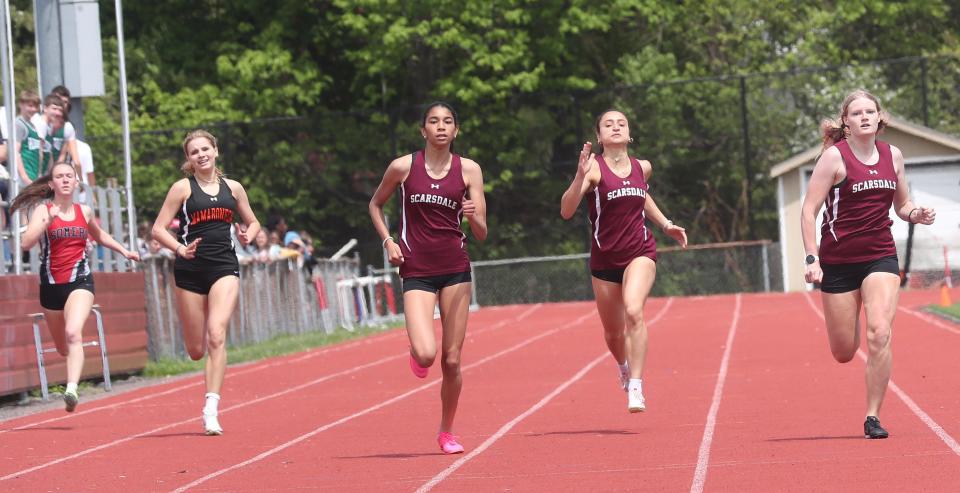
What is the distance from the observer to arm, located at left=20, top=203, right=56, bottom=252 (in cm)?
1293

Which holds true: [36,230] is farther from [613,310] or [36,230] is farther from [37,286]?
[613,310]

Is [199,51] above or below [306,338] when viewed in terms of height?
above

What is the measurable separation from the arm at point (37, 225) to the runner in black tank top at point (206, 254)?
1666 mm

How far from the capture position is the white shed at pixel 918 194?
1403 inches

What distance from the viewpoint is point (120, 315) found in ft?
60.0

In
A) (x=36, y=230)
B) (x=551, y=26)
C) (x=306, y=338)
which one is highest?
(x=551, y=26)

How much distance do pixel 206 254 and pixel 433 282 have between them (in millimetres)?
2468

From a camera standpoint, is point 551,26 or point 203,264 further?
point 551,26

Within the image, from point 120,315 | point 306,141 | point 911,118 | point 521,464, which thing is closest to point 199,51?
point 306,141

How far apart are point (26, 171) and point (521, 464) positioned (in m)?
8.69

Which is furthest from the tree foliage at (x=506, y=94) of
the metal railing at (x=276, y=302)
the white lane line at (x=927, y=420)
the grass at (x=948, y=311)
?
the white lane line at (x=927, y=420)

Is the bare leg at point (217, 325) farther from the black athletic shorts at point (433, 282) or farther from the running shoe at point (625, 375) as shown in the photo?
the running shoe at point (625, 375)

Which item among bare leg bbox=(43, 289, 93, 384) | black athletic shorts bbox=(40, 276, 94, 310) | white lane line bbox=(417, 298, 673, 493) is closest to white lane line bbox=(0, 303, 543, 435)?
bare leg bbox=(43, 289, 93, 384)

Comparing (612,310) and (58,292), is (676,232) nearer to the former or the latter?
(612,310)
